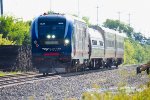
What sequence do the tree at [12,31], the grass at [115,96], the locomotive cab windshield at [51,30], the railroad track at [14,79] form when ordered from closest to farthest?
the grass at [115,96] → the railroad track at [14,79] → the locomotive cab windshield at [51,30] → the tree at [12,31]

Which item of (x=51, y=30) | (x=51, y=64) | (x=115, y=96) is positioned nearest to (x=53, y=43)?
(x=51, y=30)

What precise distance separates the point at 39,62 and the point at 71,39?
1851 mm

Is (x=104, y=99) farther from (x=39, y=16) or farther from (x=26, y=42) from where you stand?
(x=26, y=42)

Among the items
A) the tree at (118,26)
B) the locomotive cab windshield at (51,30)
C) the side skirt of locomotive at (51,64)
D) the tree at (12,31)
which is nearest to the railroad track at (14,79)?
the side skirt of locomotive at (51,64)

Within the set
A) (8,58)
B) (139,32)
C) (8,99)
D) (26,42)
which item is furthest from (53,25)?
(139,32)

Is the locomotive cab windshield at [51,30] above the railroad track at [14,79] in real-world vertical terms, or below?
above

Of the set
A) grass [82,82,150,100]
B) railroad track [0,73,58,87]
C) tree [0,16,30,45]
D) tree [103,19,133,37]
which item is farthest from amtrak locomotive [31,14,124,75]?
tree [103,19,133,37]

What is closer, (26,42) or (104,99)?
(104,99)

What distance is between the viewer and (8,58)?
31000 millimetres

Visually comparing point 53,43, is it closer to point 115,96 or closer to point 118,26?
point 115,96

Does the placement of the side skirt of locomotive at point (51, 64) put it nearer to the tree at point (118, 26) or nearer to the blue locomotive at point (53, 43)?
the blue locomotive at point (53, 43)

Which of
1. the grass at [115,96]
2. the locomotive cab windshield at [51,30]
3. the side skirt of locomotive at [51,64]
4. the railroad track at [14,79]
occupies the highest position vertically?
the locomotive cab windshield at [51,30]

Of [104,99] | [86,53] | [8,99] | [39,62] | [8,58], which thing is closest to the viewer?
[104,99]

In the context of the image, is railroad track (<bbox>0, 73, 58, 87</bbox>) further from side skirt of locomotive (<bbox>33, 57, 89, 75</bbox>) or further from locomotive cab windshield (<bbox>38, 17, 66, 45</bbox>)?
locomotive cab windshield (<bbox>38, 17, 66, 45</bbox>)
